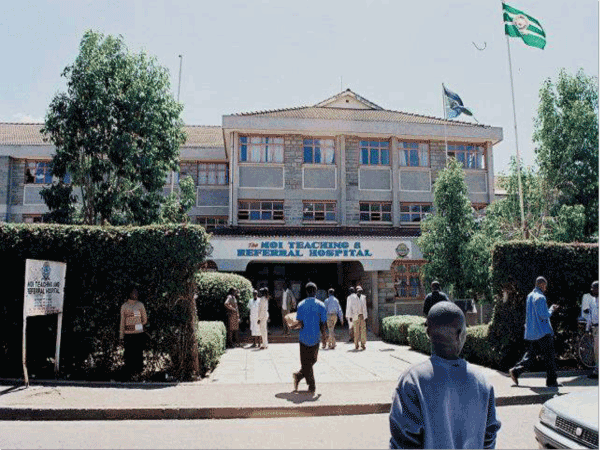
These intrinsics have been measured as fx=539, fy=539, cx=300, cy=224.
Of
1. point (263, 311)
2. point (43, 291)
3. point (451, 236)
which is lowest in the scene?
point (263, 311)

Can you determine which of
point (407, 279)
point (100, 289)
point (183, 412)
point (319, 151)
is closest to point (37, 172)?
point (319, 151)

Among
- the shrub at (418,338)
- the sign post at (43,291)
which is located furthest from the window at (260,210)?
the sign post at (43,291)

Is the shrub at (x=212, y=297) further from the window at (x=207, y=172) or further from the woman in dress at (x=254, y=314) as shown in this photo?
the window at (x=207, y=172)

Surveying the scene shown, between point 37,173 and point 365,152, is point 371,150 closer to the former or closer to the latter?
point 365,152

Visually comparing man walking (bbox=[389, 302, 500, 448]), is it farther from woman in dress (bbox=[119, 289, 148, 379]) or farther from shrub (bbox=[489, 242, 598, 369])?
shrub (bbox=[489, 242, 598, 369])

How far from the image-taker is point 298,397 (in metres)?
8.37

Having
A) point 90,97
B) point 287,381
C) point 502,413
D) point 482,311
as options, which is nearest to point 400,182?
point 482,311

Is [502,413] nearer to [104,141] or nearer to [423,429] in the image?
[423,429]

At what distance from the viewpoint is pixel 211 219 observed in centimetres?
2908

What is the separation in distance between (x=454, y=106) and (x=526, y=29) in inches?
322

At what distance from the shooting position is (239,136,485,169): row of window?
26453mm

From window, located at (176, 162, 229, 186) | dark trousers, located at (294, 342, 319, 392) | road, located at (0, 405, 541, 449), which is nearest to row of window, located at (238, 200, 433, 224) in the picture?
window, located at (176, 162, 229, 186)

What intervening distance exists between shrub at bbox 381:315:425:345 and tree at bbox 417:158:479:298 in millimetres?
1767

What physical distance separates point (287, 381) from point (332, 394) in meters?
1.89
